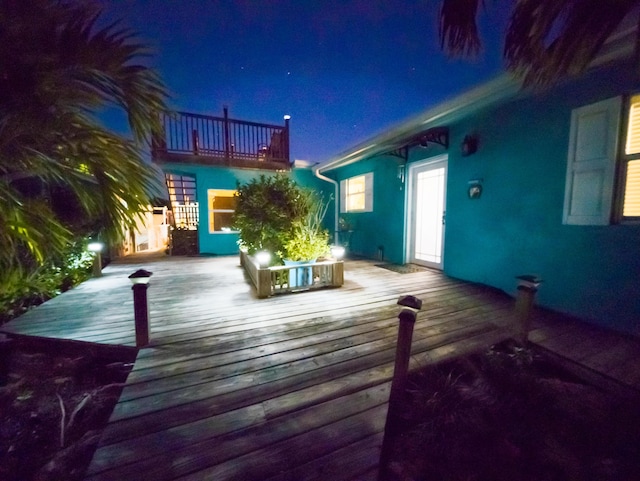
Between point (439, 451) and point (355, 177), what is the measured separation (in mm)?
6856

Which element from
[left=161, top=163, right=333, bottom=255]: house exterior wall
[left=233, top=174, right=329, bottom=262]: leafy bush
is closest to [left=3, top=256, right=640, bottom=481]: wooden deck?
[left=233, top=174, right=329, bottom=262]: leafy bush

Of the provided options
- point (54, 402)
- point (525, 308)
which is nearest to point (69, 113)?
point (54, 402)

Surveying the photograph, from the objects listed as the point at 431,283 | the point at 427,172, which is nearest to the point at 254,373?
the point at 431,283

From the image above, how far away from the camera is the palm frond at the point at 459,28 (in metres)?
1.60

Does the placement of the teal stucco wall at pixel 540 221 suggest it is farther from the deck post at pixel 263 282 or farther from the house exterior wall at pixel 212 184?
the house exterior wall at pixel 212 184

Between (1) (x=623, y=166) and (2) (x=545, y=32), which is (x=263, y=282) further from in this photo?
(1) (x=623, y=166)

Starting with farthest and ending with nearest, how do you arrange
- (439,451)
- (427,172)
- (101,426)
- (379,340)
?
(427,172) < (379,340) < (101,426) < (439,451)

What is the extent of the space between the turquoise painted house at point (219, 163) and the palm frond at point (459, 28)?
6441 millimetres

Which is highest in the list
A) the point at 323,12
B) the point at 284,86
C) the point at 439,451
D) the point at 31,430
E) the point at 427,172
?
the point at 284,86

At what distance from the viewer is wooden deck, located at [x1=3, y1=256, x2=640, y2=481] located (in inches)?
51.1

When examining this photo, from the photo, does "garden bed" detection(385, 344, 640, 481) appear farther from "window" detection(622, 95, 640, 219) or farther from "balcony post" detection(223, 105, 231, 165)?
"balcony post" detection(223, 105, 231, 165)

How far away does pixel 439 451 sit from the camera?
1388 mm

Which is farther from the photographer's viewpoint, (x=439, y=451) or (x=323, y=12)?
(x=323, y=12)

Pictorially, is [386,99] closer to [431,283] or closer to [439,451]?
[431,283]
